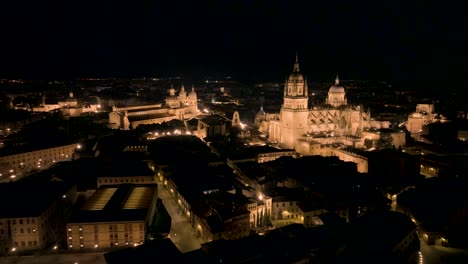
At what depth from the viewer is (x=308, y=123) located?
60719 millimetres

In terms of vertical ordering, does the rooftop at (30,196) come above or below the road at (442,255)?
above

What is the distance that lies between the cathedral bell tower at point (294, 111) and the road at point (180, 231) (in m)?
24.5

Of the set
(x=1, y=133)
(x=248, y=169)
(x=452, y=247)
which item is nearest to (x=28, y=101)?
(x=1, y=133)

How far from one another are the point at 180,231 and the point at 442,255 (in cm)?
1976

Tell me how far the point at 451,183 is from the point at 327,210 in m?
14.8

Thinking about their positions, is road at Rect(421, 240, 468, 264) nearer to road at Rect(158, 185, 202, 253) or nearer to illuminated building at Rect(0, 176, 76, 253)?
road at Rect(158, 185, 202, 253)

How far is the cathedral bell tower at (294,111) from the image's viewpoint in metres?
59.2

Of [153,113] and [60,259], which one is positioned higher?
[153,113]

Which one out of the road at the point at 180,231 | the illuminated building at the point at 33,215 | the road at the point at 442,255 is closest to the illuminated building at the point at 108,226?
the road at the point at 180,231

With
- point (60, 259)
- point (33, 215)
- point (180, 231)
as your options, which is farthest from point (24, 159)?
point (180, 231)

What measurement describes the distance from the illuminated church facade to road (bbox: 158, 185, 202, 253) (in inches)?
957

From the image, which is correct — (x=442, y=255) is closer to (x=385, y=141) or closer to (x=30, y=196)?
(x=385, y=141)

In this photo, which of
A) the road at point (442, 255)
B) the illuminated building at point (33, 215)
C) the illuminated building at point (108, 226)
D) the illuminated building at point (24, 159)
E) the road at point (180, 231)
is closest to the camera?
the road at point (442, 255)

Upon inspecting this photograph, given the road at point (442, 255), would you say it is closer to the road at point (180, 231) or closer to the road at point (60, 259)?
the road at point (180, 231)
